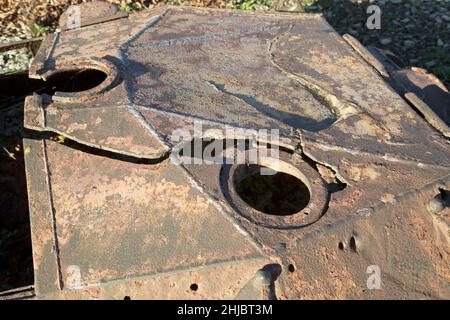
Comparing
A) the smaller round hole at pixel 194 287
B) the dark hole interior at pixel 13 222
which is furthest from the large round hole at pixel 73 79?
the smaller round hole at pixel 194 287

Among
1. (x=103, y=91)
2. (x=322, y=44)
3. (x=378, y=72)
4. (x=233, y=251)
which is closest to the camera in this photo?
(x=233, y=251)

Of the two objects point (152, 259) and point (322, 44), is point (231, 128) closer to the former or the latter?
point (152, 259)

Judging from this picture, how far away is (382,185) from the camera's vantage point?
2.63 m

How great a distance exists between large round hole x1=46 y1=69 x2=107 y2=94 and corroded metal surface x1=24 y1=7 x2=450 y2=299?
0.10 meters

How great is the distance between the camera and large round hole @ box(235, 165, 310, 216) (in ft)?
11.8

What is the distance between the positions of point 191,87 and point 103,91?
0.56 metres

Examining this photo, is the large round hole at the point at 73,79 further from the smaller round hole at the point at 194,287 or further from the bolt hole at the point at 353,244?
the bolt hole at the point at 353,244

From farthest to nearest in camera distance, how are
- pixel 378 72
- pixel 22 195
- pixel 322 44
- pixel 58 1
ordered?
pixel 58 1
pixel 22 195
pixel 322 44
pixel 378 72

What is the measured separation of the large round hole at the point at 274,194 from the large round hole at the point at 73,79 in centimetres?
141

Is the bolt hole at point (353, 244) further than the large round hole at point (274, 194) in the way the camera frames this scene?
No

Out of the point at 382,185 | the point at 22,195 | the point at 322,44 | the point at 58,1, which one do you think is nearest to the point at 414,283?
the point at 382,185

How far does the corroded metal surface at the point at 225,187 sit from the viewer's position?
240 cm

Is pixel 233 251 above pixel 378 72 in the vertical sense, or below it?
below

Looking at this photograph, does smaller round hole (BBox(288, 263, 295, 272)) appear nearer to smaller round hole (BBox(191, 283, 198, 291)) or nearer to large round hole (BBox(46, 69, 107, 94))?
smaller round hole (BBox(191, 283, 198, 291))
